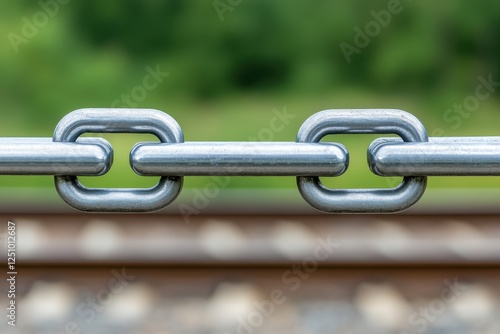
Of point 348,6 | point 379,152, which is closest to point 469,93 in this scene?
point 348,6

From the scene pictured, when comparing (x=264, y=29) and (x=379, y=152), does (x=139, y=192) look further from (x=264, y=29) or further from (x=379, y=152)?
(x=264, y=29)

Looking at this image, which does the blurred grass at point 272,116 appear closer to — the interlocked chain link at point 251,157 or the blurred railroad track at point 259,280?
the blurred railroad track at point 259,280

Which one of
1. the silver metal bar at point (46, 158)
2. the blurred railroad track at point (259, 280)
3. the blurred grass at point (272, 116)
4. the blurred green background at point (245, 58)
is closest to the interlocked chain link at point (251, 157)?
the silver metal bar at point (46, 158)

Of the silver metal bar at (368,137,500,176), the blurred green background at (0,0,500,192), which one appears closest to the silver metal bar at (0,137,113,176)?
the silver metal bar at (368,137,500,176)

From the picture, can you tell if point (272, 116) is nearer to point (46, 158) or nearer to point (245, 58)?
point (245, 58)

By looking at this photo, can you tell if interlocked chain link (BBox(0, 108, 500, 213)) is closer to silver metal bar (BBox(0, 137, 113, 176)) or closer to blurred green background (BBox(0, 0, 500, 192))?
silver metal bar (BBox(0, 137, 113, 176))

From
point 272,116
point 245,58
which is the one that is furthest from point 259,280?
point 245,58

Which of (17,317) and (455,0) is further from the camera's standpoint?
(455,0)
